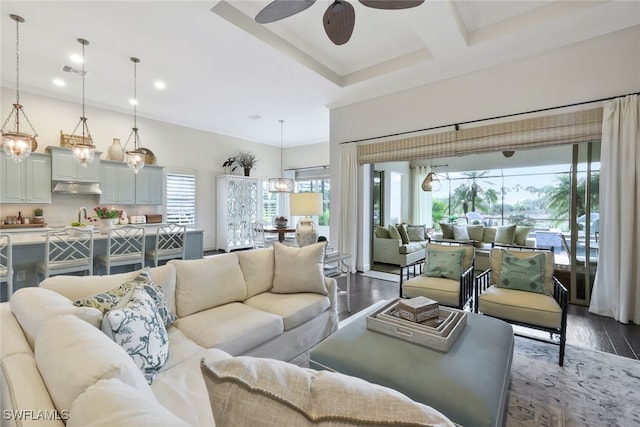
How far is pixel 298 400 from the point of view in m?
0.58

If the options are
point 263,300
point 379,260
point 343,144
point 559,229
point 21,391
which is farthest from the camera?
point 559,229

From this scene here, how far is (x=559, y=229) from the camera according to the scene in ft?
23.5

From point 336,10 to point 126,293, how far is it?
2.33m

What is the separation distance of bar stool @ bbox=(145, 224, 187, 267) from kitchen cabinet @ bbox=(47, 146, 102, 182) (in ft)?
6.77

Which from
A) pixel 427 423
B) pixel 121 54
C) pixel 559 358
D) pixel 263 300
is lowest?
pixel 559 358

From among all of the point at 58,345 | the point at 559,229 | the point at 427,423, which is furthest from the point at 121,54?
the point at 559,229

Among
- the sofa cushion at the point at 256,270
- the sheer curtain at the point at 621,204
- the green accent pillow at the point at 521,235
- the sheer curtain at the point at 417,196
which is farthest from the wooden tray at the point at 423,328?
the sheer curtain at the point at 417,196

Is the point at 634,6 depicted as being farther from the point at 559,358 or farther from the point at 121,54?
the point at 121,54

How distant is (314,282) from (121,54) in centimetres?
379

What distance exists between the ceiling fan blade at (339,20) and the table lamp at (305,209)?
1.72 metres

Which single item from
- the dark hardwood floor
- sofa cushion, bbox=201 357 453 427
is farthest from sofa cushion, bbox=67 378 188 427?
the dark hardwood floor

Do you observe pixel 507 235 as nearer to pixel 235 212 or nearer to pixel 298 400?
pixel 235 212

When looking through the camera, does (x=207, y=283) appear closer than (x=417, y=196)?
Yes

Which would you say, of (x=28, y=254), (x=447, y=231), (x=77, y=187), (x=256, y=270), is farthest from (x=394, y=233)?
(x=77, y=187)
